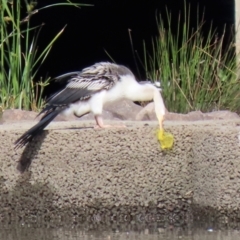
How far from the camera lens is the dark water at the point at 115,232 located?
5539mm

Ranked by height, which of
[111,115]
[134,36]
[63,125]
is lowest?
[134,36]

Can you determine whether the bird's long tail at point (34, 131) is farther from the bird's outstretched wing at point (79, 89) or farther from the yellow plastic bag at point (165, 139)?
the yellow plastic bag at point (165, 139)

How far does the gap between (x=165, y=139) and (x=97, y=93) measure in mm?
575

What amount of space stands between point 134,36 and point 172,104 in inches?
286

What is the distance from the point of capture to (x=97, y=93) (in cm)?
606

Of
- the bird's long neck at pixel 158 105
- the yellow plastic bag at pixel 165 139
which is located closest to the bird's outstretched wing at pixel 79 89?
the bird's long neck at pixel 158 105

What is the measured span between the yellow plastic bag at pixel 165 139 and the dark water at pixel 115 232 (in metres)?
0.50

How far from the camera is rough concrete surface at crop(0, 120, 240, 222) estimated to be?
587cm

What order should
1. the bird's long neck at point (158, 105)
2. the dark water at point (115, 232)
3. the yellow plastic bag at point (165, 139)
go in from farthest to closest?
the bird's long neck at point (158, 105) → the yellow plastic bag at point (165, 139) → the dark water at point (115, 232)

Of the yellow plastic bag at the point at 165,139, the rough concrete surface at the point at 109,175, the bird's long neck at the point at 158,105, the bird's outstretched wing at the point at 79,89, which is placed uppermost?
the bird's outstretched wing at the point at 79,89

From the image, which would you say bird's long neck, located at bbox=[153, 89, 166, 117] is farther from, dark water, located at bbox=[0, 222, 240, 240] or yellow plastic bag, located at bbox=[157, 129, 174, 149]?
dark water, located at bbox=[0, 222, 240, 240]

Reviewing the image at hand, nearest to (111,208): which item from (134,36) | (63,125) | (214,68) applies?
(63,125)

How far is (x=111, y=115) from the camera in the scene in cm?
739

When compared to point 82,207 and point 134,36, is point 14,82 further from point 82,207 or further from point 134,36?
point 134,36
